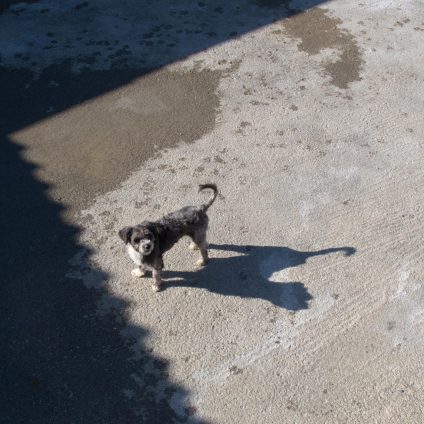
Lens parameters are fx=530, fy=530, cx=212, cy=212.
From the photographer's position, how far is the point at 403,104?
11.0 meters

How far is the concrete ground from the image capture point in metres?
6.95

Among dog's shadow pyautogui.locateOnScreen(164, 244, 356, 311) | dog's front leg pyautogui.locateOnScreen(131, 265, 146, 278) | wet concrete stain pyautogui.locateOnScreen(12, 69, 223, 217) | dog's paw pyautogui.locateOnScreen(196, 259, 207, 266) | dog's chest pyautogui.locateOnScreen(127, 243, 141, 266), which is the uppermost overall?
dog's chest pyautogui.locateOnScreen(127, 243, 141, 266)

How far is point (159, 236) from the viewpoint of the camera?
7.23 m

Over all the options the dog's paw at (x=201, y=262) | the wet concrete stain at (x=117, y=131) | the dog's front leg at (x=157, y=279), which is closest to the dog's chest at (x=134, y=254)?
the dog's front leg at (x=157, y=279)

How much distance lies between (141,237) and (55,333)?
6.20 ft

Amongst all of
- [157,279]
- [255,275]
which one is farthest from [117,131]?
[255,275]

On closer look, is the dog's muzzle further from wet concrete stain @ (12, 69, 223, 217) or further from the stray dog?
wet concrete stain @ (12, 69, 223, 217)

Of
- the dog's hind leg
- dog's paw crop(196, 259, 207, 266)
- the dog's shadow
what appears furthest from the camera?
dog's paw crop(196, 259, 207, 266)

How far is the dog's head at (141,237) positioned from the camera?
6980mm

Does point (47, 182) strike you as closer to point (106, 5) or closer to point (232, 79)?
point (232, 79)

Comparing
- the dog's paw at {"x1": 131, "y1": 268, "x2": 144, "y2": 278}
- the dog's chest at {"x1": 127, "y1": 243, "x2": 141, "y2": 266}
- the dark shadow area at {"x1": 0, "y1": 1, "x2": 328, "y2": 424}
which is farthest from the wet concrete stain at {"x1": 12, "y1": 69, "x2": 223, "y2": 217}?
the dog's chest at {"x1": 127, "y1": 243, "x2": 141, "y2": 266}

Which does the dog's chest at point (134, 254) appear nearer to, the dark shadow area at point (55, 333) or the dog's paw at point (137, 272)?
the dog's paw at point (137, 272)

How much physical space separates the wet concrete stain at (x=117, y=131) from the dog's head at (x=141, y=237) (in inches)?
93.1

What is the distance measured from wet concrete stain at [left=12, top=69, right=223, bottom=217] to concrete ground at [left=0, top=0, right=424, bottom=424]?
4 cm
